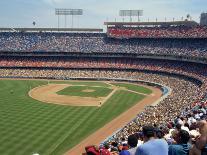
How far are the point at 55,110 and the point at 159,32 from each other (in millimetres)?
51937

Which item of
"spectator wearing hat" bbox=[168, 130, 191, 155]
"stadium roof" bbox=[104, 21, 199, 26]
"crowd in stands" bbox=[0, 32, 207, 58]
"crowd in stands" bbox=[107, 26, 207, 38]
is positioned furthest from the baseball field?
"stadium roof" bbox=[104, 21, 199, 26]

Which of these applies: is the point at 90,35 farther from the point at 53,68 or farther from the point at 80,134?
the point at 80,134

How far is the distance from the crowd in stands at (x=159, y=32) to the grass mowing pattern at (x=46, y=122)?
29.2 metres

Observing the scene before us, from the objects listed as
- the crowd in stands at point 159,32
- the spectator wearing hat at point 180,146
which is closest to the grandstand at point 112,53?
the crowd in stands at point 159,32

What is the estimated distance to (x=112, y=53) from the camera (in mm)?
95500

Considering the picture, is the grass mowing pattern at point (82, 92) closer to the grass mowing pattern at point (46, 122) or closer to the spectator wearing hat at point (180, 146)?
the grass mowing pattern at point (46, 122)

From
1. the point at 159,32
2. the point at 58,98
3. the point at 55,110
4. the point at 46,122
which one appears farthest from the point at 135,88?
the point at 46,122

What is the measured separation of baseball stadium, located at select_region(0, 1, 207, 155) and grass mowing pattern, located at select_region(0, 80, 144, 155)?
0.10m

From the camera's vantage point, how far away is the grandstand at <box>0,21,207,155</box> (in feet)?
268

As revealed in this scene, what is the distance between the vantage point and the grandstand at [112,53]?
268 ft

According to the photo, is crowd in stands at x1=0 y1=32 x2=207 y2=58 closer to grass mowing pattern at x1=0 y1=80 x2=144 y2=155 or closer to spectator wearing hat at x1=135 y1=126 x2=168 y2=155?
grass mowing pattern at x1=0 y1=80 x2=144 y2=155

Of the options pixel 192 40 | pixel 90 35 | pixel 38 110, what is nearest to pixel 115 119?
pixel 38 110

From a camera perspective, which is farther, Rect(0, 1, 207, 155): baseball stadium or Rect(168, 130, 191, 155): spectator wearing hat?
Rect(0, 1, 207, 155): baseball stadium

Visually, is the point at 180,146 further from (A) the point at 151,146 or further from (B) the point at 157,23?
(B) the point at 157,23
